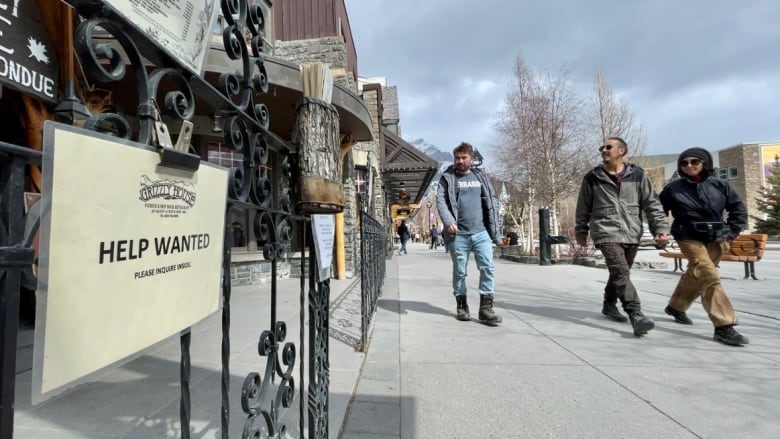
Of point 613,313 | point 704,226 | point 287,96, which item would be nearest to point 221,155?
point 287,96

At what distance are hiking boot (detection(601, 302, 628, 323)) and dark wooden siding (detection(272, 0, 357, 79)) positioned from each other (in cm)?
774

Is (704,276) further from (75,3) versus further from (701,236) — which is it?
(75,3)

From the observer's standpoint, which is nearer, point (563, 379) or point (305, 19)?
point (563, 379)

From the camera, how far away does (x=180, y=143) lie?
921 mm

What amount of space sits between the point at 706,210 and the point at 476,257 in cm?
227

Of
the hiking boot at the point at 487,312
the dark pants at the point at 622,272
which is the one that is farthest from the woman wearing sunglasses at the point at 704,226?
the hiking boot at the point at 487,312

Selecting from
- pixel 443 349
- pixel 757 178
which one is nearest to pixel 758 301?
pixel 443 349

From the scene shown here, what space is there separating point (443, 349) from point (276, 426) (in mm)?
2355

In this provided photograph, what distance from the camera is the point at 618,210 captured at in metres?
4.23

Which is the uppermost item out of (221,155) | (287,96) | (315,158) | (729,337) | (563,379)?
(287,96)

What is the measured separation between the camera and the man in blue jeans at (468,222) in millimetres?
4418

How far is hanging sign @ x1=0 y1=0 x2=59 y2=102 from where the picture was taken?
1.45 metres

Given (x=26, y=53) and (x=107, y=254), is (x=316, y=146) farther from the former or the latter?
(x=26, y=53)

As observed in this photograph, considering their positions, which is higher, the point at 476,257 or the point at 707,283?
the point at 476,257
